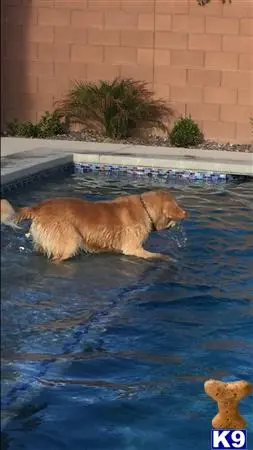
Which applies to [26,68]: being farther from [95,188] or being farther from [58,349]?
[58,349]

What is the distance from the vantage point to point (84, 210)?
21.3 ft

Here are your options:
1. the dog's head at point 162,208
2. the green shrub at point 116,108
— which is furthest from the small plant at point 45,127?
the dog's head at point 162,208

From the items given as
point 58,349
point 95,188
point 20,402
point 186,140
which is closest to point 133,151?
point 186,140

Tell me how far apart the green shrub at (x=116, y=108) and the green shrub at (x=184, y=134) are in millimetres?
819

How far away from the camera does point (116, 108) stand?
44.9 feet

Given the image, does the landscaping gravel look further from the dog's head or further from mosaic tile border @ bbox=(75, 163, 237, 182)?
the dog's head

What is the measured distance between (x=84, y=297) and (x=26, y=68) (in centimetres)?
970

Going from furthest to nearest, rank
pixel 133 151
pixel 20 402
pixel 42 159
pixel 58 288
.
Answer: pixel 133 151
pixel 42 159
pixel 58 288
pixel 20 402

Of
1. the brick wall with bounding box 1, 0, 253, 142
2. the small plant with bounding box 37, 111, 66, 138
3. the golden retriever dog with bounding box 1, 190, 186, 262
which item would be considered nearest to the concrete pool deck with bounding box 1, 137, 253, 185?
the small plant with bounding box 37, 111, 66, 138

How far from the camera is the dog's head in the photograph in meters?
6.40

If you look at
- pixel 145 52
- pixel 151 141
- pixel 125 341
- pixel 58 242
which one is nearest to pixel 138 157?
pixel 151 141

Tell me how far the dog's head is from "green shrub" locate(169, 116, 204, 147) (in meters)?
6.50

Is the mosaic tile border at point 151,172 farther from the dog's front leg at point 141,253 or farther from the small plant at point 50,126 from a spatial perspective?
the dog's front leg at point 141,253

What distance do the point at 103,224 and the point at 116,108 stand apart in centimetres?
739
